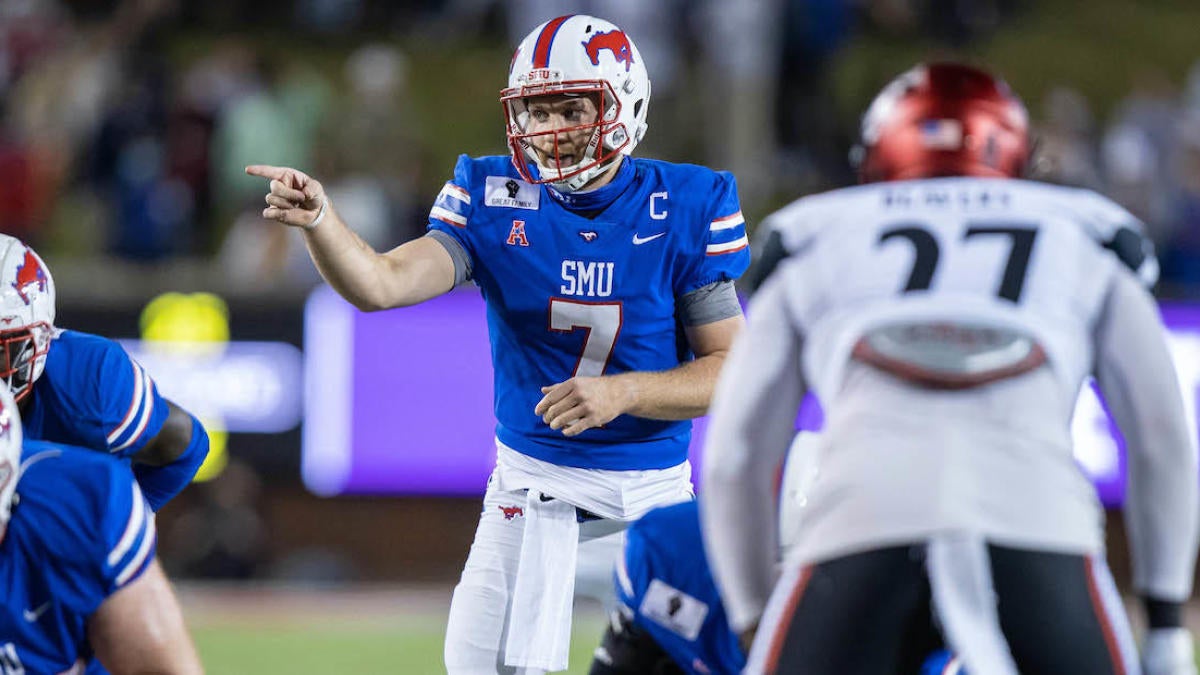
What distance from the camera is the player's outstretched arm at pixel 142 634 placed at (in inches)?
120

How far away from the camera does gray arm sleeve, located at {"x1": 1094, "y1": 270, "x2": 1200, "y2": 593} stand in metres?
2.89

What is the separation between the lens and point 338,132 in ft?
35.4

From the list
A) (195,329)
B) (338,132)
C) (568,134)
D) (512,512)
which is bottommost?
(195,329)

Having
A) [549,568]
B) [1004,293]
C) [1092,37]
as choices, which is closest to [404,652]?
[549,568]

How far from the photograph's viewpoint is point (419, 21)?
12.8 metres

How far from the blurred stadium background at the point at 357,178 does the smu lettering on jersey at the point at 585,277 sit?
312cm

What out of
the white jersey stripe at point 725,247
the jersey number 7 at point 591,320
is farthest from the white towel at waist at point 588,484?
the white jersey stripe at point 725,247

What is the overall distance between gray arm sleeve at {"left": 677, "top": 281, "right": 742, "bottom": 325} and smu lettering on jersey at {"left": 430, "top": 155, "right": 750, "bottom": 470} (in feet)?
0.07

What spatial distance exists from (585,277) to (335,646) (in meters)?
4.22

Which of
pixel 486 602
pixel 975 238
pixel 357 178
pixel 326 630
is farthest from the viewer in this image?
pixel 357 178

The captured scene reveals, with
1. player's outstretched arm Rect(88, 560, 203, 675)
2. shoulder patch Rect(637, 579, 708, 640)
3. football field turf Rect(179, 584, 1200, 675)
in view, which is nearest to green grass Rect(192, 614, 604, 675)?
football field turf Rect(179, 584, 1200, 675)

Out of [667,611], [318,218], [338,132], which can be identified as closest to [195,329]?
[338,132]

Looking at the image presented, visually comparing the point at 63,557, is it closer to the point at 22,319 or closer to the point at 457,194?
the point at 22,319

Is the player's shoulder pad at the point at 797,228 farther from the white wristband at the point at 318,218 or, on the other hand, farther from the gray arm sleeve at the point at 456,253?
the gray arm sleeve at the point at 456,253
